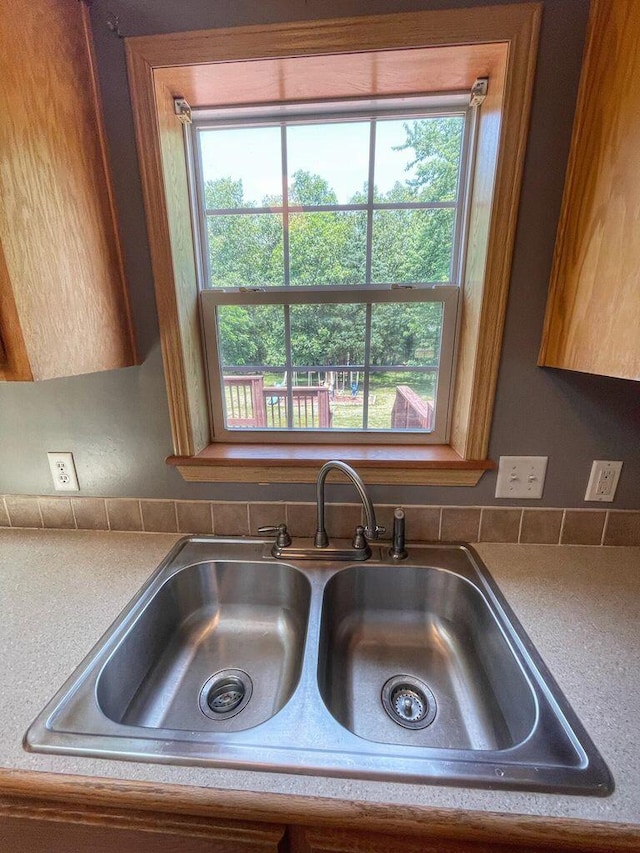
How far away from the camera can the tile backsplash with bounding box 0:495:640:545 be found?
3.22ft

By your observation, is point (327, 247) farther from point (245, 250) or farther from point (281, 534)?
point (281, 534)

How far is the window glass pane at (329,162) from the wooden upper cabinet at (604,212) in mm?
491

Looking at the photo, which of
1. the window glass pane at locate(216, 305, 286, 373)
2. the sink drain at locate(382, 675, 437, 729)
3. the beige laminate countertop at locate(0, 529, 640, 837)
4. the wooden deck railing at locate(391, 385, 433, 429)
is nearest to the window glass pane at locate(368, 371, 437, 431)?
the wooden deck railing at locate(391, 385, 433, 429)

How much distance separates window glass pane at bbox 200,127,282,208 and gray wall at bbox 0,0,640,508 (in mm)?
217

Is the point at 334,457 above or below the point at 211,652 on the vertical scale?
above

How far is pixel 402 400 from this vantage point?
1103mm

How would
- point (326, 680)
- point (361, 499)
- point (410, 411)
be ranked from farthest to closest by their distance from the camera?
point (410, 411) < point (361, 499) < point (326, 680)

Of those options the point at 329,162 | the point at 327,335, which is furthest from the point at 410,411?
the point at 329,162

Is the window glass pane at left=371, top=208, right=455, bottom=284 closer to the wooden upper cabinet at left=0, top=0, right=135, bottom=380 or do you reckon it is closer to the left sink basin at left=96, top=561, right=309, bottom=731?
the wooden upper cabinet at left=0, top=0, right=135, bottom=380

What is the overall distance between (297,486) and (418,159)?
96 cm

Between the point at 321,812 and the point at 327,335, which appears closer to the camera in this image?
the point at 321,812

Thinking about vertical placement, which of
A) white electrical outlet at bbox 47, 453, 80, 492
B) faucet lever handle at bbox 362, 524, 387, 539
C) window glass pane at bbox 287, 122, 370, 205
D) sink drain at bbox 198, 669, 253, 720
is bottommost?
sink drain at bbox 198, 669, 253, 720

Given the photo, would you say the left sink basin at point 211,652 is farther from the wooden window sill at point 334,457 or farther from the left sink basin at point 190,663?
the wooden window sill at point 334,457

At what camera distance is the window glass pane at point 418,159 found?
0.94 metres
